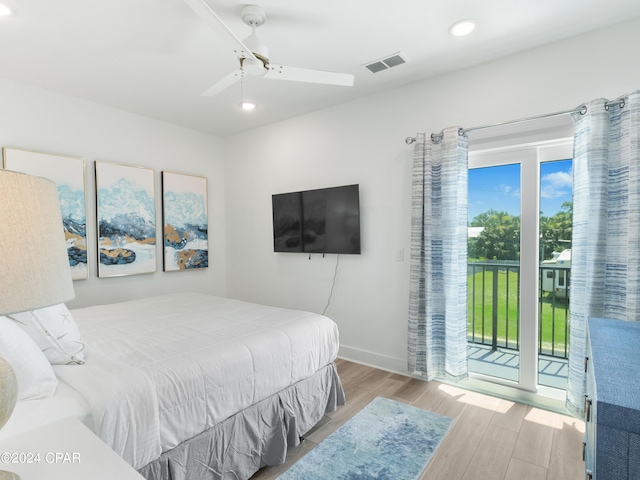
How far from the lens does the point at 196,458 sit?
1643mm

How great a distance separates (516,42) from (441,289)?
78.8 inches

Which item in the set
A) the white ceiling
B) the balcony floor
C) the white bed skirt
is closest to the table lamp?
the white bed skirt

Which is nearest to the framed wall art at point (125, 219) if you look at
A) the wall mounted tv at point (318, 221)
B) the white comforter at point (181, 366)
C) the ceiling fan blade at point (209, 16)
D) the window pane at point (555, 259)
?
the white comforter at point (181, 366)

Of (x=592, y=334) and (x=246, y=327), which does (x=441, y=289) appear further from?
(x=246, y=327)

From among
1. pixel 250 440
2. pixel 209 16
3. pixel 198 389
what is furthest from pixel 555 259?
pixel 209 16

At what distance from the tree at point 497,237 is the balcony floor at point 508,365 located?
883 mm

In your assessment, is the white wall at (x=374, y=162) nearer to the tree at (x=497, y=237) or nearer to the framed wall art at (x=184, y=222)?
the framed wall art at (x=184, y=222)

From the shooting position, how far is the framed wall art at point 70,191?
3.11 meters

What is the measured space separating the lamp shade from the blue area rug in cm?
176

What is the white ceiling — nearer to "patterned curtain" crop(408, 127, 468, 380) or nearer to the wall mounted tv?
"patterned curtain" crop(408, 127, 468, 380)

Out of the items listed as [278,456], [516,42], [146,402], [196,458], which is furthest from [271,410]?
[516,42]

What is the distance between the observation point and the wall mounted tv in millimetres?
3467

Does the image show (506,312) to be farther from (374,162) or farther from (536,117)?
(374,162)

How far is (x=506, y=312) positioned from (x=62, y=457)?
3150 millimetres
